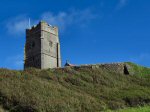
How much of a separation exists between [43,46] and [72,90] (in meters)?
62.1

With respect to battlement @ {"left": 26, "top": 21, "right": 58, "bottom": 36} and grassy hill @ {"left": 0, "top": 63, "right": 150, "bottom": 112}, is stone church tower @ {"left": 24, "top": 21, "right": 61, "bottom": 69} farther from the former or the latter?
grassy hill @ {"left": 0, "top": 63, "right": 150, "bottom": 112}

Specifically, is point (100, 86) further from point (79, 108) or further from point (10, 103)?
point (10, 103)

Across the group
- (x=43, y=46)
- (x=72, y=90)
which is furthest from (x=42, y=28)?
(x=72, y=90)

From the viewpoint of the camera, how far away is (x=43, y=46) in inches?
3797

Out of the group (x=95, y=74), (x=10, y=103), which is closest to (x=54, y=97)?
(x=10, y=103)

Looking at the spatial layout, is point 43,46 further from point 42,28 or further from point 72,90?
point 72,90

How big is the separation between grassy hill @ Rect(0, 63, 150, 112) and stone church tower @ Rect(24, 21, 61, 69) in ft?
175

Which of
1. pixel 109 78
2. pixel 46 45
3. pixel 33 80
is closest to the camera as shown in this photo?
pixel 33 80

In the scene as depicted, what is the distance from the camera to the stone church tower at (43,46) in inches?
3772

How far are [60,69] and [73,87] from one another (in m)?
4.24

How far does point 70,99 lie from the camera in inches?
1227

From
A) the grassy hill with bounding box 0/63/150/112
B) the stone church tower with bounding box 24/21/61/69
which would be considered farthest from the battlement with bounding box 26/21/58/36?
the grassy hill with bounding box 0/63/150/112

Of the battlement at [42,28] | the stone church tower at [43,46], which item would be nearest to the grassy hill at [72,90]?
the stone church tower at [43,46]

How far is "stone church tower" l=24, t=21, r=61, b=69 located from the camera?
9581cm
